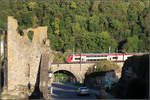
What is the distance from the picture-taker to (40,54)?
585 inches

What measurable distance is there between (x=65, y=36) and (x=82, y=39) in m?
4.26

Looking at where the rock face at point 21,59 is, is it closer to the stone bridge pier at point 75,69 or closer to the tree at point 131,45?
the stone bridge pier at point 75,69

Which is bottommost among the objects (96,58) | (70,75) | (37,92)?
(70,75)

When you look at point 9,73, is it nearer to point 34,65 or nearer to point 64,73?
point 34,65

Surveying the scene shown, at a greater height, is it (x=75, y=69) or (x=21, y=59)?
(x=21, y=59)

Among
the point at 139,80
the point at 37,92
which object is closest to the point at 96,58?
the point at 37,92

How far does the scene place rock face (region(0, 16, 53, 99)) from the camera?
1301 centimetres

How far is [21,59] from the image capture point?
43.9 ft

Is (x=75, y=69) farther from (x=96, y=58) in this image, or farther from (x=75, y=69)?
(x=96, y=58)

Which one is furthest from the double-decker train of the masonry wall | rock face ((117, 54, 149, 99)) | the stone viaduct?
the masonry wall

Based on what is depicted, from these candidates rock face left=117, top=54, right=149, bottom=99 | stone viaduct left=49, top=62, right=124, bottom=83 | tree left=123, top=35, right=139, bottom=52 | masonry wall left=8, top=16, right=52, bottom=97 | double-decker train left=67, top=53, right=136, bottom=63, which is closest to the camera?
rock face left=117, top=54, right=149, bottom=99

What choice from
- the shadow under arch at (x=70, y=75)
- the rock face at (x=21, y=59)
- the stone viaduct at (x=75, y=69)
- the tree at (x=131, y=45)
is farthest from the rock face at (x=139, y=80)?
the tree at (x=131, y=45)

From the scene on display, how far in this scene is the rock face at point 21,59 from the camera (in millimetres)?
13010

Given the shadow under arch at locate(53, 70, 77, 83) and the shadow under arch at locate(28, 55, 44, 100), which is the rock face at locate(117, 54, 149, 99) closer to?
the shadow under arch at locate(28, 55, 44, 100)
